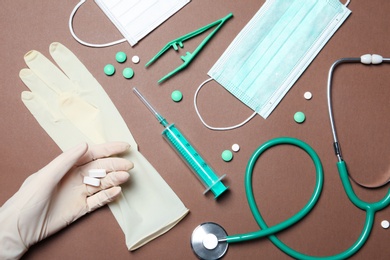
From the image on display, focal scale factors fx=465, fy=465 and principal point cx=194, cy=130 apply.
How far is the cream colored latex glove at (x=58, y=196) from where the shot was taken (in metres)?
1.38

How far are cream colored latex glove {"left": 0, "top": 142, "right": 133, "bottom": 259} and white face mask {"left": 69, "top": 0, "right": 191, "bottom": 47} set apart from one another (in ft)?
1.19

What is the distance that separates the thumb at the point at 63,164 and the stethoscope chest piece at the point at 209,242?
0.43 m

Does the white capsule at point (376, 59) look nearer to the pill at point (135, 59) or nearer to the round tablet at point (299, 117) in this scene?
the round tablet at point (299, 117)

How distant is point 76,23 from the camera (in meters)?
1.51

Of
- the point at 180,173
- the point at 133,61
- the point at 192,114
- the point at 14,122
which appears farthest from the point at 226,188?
the point at 14,122

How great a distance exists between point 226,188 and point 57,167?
1.69ft

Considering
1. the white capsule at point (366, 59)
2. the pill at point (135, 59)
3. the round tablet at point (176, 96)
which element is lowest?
the white capsule at point (366, 59)

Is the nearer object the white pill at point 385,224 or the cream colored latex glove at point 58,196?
the cream colored latex glove at point 58,196

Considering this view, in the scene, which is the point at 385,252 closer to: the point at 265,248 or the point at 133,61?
the point at 265,248

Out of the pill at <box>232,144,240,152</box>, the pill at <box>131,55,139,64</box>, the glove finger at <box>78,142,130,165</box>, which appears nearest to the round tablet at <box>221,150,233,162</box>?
the pill at <box>232,144,240,152</box>

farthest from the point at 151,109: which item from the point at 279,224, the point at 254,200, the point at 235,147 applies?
the point at 279,224

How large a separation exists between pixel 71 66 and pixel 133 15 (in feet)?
0.85

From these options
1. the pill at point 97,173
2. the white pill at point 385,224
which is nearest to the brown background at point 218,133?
the white pill at point 385,224

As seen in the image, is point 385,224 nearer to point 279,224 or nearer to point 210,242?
point 279,224
